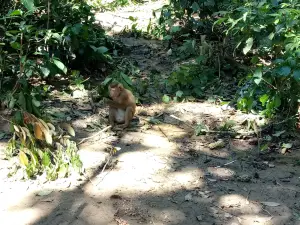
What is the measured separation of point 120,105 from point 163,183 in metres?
1.52

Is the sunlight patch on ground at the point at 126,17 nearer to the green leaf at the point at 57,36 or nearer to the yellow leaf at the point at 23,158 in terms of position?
the green leaf at the point at 57,36

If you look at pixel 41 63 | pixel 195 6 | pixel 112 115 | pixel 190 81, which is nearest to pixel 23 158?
pixel 112 115

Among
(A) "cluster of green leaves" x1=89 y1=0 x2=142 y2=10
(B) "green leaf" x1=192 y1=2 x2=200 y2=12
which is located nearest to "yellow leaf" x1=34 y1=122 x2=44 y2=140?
(B) "green leaf" x1=192 y1=2 x2=200 y2=12

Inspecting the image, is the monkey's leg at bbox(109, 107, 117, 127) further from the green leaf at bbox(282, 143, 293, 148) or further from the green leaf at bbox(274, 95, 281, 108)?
the green leaf at bbox(282, 143, 293, 148)

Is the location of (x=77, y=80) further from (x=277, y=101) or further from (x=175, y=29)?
(x=277, y=101)

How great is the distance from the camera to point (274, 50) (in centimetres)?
548

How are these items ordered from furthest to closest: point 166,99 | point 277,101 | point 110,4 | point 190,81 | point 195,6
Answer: point 110,4 < point 195,6 < point 190,81 < point 166,99 < point 277,101

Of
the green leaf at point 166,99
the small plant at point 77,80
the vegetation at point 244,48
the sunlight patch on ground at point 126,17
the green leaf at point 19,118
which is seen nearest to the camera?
the green leaf at point 19,118

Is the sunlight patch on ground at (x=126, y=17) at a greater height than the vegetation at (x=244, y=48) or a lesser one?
lesser

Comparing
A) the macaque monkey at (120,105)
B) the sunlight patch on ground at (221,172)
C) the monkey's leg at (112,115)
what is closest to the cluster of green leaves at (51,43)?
the macaque monkey at (120,105)

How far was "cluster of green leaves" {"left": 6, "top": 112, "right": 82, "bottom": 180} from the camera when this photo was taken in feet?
13.1

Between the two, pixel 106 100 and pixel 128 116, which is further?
pixel 106 100

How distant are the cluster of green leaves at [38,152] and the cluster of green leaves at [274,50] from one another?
2.04 meters

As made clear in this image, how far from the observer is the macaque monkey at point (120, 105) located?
5266mm
